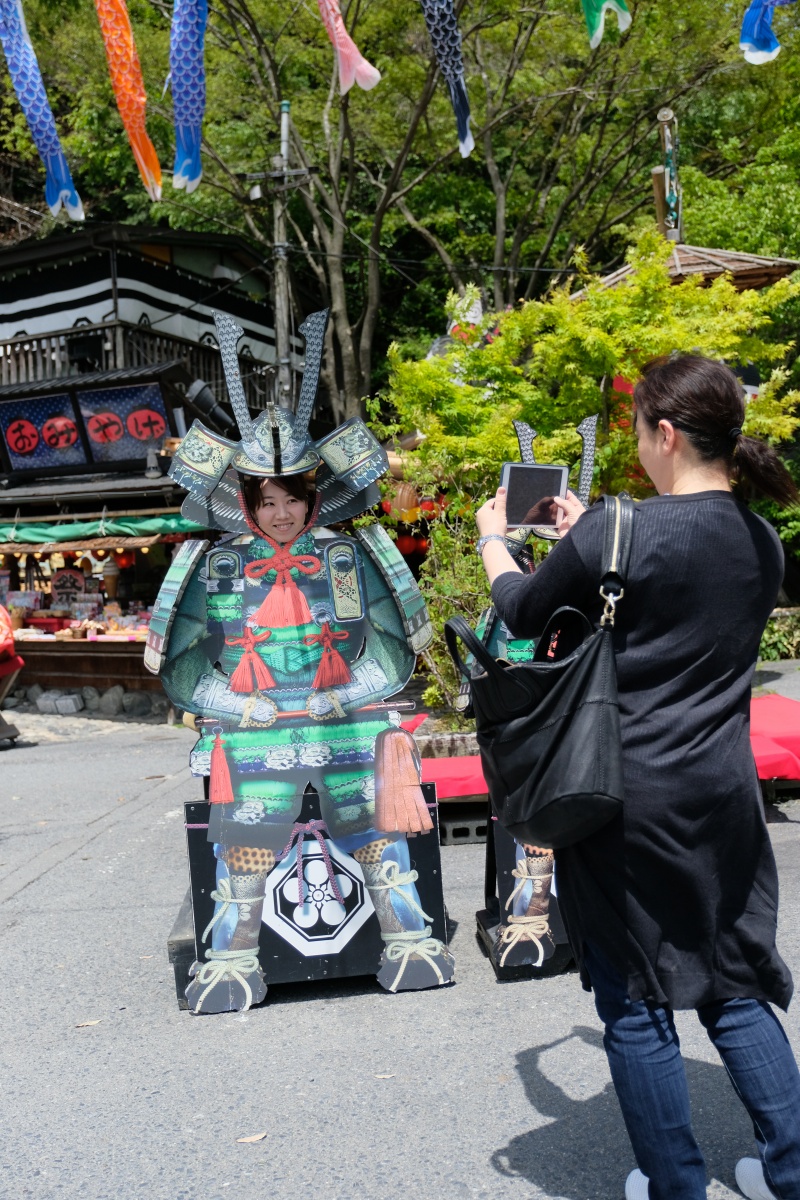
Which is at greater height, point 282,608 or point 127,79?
point 127,79

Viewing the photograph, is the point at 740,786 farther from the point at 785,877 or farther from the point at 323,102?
the point at 323,102

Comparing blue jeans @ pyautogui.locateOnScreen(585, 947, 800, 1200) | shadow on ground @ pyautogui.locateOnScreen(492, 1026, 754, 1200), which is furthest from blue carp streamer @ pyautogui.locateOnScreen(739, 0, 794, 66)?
blue jeans @ pyautogui.locateOnScreen(585, 947, 800, 1200)

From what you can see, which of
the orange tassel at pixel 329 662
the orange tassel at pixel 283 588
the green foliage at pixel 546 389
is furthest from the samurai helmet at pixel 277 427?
the green foliage at pixel 546 389

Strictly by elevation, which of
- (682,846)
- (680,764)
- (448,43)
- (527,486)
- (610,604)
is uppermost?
(448,43)

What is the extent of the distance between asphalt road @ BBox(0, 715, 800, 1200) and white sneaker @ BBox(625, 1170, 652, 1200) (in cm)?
14

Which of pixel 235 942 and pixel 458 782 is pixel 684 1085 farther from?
pixel 458 782

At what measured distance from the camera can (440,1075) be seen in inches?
122

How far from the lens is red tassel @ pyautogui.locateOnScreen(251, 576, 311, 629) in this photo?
3.94m

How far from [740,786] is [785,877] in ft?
9.65

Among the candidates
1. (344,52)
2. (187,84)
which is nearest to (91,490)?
(187,84)

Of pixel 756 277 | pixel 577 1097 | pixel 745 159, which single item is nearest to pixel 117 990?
pixel 577 1097

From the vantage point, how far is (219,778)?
3738 mm

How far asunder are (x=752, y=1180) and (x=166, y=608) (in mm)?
2559

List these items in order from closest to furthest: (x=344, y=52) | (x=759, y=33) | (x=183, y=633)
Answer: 1. (x=183, y=633)
2. (x=759, y=33)
3. (x=344, y=52)
